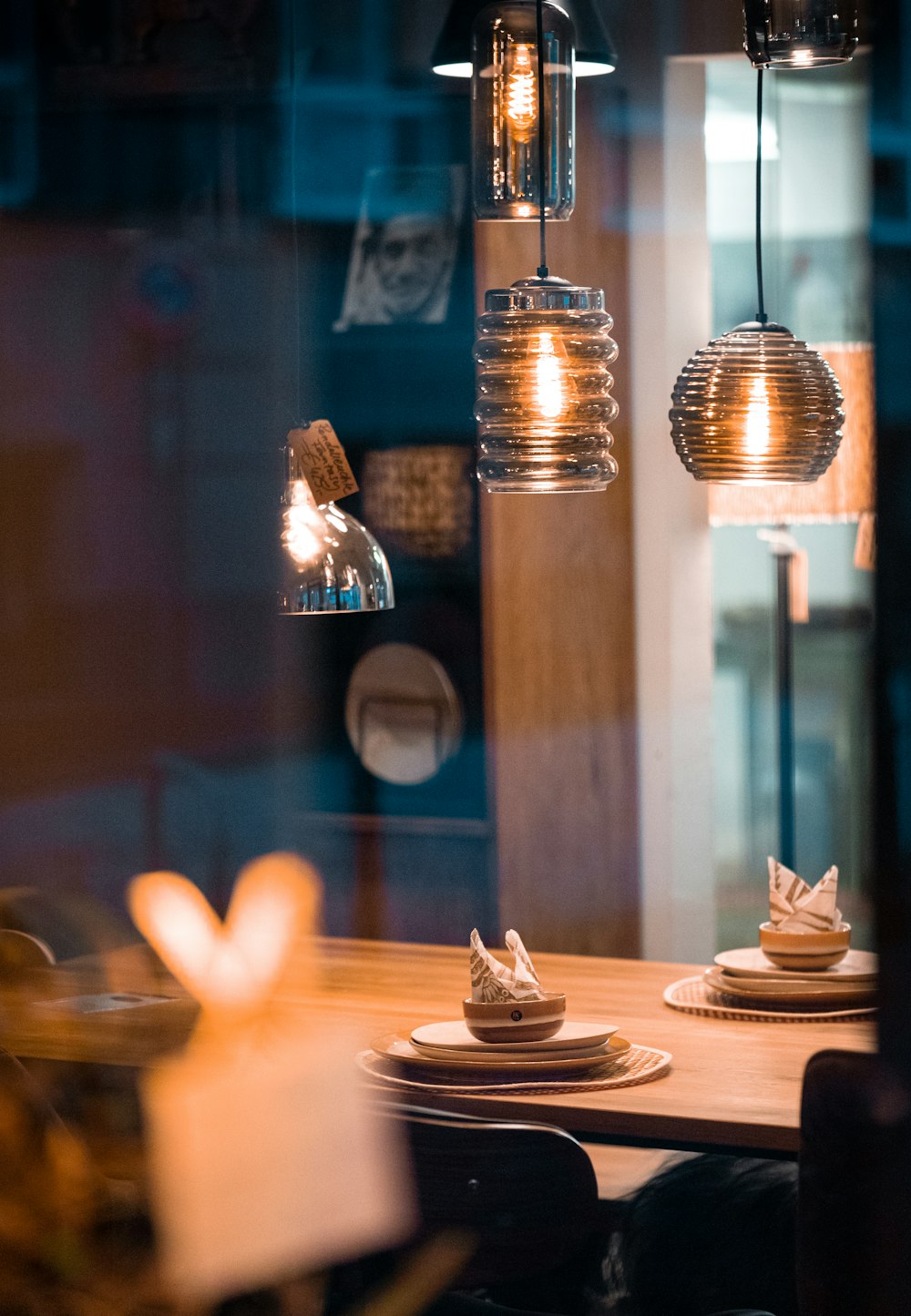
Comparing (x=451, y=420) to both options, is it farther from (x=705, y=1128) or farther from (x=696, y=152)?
(x=705, y=1128)

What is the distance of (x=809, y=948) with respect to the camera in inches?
85.2

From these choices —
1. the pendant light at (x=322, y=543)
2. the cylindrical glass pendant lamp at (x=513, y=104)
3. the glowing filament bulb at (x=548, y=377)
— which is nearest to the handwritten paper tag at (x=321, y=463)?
the pendant light at (x=322, y=543)

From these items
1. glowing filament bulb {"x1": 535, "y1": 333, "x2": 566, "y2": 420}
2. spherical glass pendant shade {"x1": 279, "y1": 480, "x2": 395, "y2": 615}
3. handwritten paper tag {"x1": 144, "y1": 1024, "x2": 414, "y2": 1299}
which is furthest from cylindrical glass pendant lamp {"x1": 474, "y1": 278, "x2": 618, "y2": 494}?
handwritten paper tag {"x1": 144, "y1": 1024, "x2": 414, "y2": 1299}

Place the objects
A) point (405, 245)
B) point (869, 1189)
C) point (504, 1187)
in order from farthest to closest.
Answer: point (405, 245)
point (504, 1187)
point (869, 1189)

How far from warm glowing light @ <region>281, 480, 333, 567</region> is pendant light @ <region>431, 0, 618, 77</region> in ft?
2.14

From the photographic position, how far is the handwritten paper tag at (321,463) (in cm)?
204

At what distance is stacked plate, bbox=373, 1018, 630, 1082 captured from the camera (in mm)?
1862

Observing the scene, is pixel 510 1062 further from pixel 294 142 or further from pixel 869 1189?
pixel 294 142

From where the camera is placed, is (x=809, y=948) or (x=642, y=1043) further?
(x=809, y=948)

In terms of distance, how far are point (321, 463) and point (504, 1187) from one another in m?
0.86

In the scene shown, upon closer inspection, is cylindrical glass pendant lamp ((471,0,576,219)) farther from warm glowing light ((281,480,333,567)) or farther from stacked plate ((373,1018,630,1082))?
stacked plate ((373,1018,630,1082))

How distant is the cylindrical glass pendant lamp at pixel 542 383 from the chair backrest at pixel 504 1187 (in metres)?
0.61

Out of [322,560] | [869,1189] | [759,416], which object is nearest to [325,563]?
[322,560]

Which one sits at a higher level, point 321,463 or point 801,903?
point 321,463
